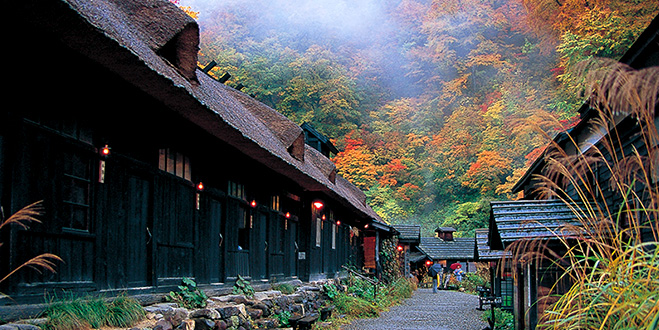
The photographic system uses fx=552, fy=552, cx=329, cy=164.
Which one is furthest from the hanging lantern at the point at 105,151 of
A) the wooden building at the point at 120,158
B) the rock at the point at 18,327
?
the rock at the point at 18,327

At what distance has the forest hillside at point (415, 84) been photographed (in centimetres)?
4131

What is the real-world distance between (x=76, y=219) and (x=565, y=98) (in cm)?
2932

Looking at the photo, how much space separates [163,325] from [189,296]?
1.49 metres

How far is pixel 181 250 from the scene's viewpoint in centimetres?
826

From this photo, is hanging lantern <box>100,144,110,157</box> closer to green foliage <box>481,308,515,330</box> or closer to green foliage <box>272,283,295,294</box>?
green foliage <box>272,283,295,294</box>

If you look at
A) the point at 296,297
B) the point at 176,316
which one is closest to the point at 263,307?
the point at 296,297

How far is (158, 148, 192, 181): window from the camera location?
7.81m

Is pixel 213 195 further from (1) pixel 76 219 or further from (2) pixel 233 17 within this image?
(2) pixel 233 17

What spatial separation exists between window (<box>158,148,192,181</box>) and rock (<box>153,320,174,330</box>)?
7.17ft

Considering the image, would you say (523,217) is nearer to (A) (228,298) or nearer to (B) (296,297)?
(A) (228,298)

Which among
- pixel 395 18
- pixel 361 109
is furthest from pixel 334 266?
pixel 395 18

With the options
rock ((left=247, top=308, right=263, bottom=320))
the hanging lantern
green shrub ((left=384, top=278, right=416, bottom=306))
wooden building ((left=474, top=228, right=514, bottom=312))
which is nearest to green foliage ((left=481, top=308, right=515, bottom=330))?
wooden building ((left=474, top=228, right=514, bottom=312))

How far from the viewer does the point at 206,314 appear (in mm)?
7762

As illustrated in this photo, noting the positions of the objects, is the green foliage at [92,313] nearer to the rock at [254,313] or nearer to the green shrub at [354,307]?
the rock at [254,313]
